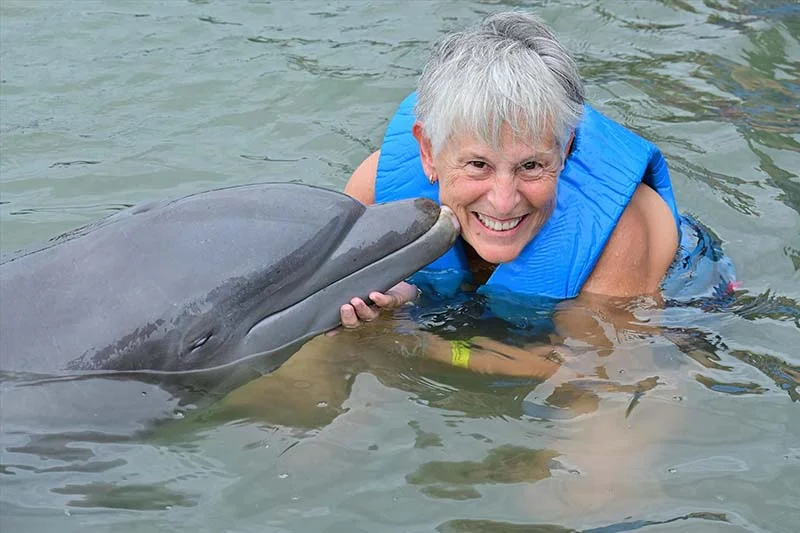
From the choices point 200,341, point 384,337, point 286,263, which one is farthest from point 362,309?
point 200,341

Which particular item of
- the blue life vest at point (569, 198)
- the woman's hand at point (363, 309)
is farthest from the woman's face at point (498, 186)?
the woman's hand at point (363, 309)

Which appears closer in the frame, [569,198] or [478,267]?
[569,198]

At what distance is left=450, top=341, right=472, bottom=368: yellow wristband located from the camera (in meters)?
6.83

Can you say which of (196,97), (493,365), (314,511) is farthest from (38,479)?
(196,97)

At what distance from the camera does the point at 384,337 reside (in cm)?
696

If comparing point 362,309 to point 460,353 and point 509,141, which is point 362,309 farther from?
point 509,141

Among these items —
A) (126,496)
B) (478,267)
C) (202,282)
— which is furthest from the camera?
(478,267)

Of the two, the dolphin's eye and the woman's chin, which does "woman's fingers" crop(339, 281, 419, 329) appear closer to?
the woman's chin

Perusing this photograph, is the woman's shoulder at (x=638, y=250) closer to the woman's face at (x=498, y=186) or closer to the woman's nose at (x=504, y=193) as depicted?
the woman's face at (x=498, y=186)

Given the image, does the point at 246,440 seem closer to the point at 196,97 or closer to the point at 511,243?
the point at 511,243

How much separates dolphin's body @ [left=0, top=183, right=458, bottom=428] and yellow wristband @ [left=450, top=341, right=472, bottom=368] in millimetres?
733

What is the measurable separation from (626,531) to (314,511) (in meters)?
1.35

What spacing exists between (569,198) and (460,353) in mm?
1099

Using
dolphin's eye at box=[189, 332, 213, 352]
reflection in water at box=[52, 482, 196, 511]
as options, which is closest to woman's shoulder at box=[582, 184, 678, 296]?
dolphin's eye at box=[189, 332, 213, 352]
